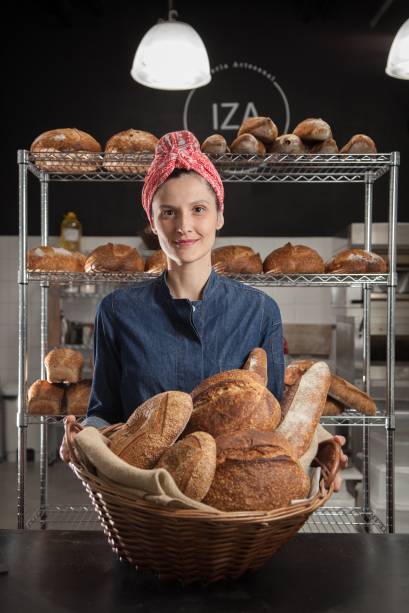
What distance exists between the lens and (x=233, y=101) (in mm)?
5336

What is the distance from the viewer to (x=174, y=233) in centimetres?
149

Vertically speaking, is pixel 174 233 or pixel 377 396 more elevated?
pixel 174 233

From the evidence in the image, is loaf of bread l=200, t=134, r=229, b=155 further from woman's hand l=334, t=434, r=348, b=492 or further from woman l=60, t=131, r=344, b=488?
woman's hand l=334, t=434, r=348, b=492

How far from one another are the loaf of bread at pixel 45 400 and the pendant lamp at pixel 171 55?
1.55m

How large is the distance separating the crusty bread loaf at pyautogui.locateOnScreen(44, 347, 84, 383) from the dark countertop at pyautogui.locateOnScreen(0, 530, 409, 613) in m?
1.90

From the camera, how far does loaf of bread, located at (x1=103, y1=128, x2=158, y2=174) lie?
2.86 m

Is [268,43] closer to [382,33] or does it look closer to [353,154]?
[382,33]

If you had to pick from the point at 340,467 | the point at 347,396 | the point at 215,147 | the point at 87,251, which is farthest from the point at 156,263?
the point at 87,251

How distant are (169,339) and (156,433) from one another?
69cm

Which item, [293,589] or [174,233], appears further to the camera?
[174,233]

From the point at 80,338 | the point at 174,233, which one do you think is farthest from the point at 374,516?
the point at 80,338

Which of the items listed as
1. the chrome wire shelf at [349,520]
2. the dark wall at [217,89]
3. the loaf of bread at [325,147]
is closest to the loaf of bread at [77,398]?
the chrome wire shelf at [349,520]

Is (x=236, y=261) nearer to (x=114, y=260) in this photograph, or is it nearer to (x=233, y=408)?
(x=114, y=260)

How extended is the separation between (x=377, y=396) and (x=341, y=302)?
2.36 ft
